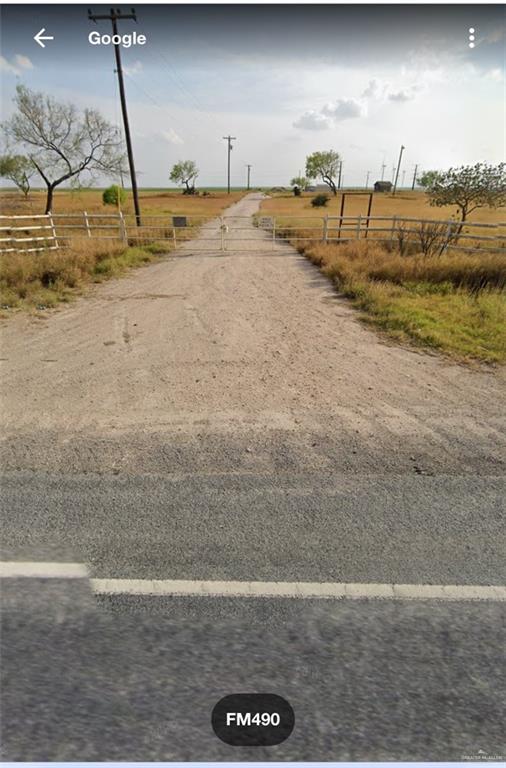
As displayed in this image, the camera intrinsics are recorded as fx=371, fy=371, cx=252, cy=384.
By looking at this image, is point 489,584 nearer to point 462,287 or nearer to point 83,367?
point 83,367

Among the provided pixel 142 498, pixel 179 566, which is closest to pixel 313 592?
pixel 179 566

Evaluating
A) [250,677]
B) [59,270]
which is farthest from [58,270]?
[250,677]

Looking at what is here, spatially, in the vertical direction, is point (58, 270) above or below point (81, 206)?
below

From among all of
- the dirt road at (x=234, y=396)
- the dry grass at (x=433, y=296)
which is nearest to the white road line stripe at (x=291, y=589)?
the dirt road at (x=234, y=396)

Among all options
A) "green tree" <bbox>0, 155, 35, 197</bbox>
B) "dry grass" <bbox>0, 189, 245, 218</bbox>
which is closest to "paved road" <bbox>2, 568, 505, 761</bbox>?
"dry grass" <bbox>0, 189, 245, 218</bbox>

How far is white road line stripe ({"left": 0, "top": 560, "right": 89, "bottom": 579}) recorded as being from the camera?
214 cm

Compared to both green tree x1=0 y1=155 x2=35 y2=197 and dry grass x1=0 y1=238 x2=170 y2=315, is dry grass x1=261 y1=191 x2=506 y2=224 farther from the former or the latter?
green tree x1=0 y1=155 x2=35 y2=197

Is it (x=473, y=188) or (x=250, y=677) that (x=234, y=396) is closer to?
(x=250, y=677)

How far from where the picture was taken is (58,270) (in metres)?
9.70

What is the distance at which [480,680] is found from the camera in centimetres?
166

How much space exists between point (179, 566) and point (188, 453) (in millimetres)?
1188

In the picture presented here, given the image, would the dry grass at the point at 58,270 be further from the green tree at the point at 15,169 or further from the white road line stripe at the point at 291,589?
the green tree at the point at 15,169

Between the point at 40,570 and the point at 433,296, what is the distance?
28.4 ft

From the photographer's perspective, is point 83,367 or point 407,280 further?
point 407,280
